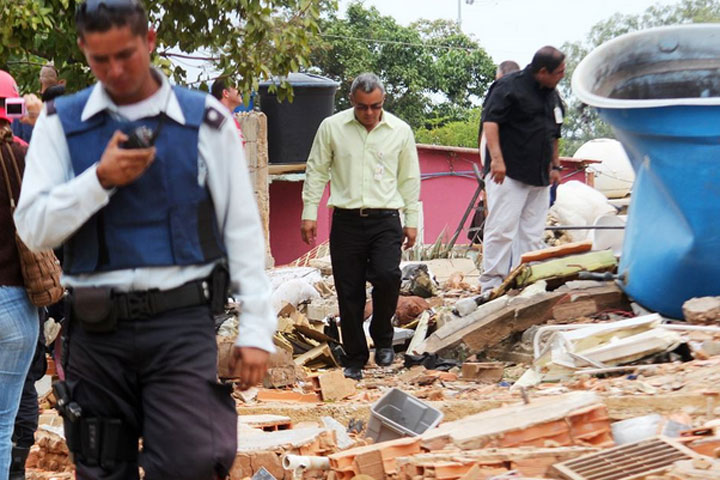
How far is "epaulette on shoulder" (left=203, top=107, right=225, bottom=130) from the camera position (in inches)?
134

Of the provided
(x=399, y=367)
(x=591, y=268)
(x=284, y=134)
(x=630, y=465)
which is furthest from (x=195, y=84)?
(x=284, y=134)

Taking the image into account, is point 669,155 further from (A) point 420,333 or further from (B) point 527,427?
(B) point 527,427

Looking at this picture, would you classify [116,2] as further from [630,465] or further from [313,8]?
[313,8]

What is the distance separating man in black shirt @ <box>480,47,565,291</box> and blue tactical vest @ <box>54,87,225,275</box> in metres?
6.31

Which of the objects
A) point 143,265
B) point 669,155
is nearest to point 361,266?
point 669,155

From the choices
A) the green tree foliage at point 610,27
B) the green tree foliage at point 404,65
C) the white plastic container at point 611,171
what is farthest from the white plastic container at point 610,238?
the green tree foliage at point 610,27

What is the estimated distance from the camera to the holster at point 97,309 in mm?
3303

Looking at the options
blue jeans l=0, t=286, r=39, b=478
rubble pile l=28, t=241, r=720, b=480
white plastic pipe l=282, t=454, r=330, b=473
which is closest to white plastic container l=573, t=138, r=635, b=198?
rubble pile l=28, t=241, r=720, b=480

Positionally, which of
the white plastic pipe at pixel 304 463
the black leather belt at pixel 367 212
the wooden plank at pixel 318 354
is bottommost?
the wooden plank at pixel 318 354

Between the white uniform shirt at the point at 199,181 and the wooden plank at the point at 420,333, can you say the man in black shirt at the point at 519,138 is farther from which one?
the white uniform shirt at the point at 199,181

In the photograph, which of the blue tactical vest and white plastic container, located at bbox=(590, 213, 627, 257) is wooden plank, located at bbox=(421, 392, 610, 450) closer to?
the blue tactical vest

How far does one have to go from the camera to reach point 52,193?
324 centimetres

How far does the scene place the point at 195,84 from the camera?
9.90 m

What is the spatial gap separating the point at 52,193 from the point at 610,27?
51742mm
